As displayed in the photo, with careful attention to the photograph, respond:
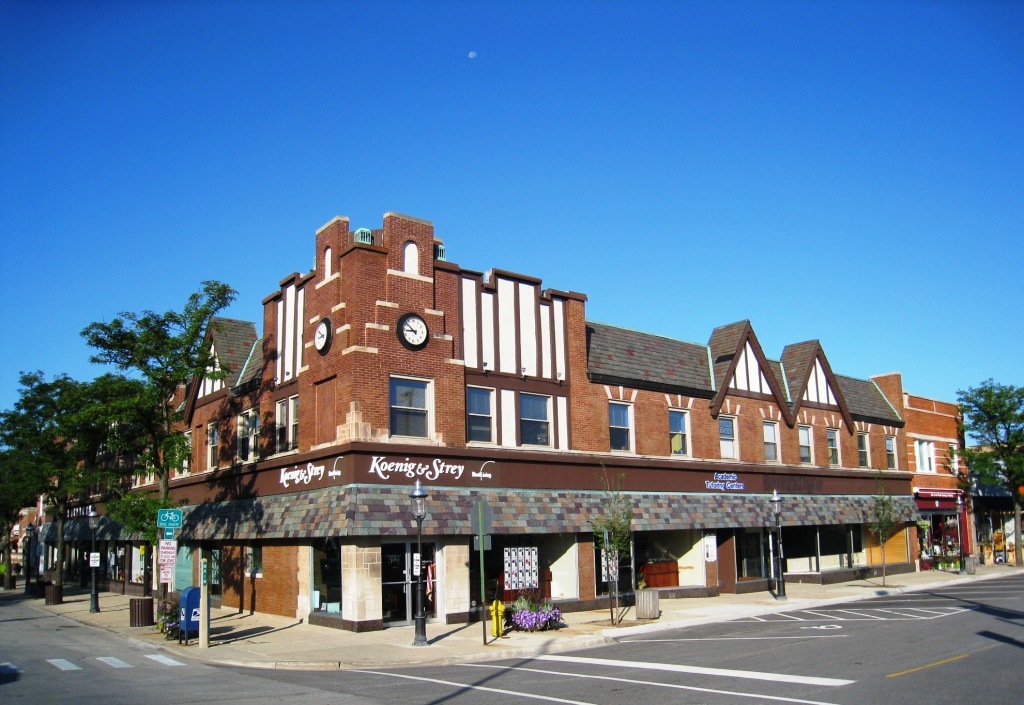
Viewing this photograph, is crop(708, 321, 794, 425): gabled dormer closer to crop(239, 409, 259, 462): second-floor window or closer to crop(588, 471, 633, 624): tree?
crop(588, 471, 633, 624): tree

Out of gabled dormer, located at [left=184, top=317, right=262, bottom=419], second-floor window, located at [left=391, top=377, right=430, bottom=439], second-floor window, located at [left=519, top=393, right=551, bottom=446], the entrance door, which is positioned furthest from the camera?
gabled dormer, located at [left=184, top=317, right=262, bottom=419]

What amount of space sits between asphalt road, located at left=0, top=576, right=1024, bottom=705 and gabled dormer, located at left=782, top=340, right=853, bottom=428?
1505cm

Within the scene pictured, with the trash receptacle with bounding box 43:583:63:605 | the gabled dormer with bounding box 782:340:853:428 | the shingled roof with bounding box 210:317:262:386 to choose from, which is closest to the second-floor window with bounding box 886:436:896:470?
the gabled dormer with bounding box 782:340:853:428

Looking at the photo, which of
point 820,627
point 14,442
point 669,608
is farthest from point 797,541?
point 14,442

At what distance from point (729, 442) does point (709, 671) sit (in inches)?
730

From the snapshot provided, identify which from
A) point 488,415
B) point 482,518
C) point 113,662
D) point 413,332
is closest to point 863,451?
point 488,415

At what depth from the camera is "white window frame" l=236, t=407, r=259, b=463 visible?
95.4 ft

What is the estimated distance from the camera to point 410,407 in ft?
79.7

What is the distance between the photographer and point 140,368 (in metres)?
26.8

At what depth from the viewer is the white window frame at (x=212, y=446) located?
107 ft

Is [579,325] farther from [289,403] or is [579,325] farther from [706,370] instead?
[289,403]

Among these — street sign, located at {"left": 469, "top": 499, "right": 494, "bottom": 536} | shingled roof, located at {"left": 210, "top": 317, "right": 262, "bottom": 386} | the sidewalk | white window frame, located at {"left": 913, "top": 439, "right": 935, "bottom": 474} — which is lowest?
the sidewalk

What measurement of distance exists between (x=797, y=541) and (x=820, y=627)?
49.9ft

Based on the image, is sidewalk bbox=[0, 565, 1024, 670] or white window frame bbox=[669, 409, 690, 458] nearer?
sidewalk bbox=[0, 565, 1024, 670]
